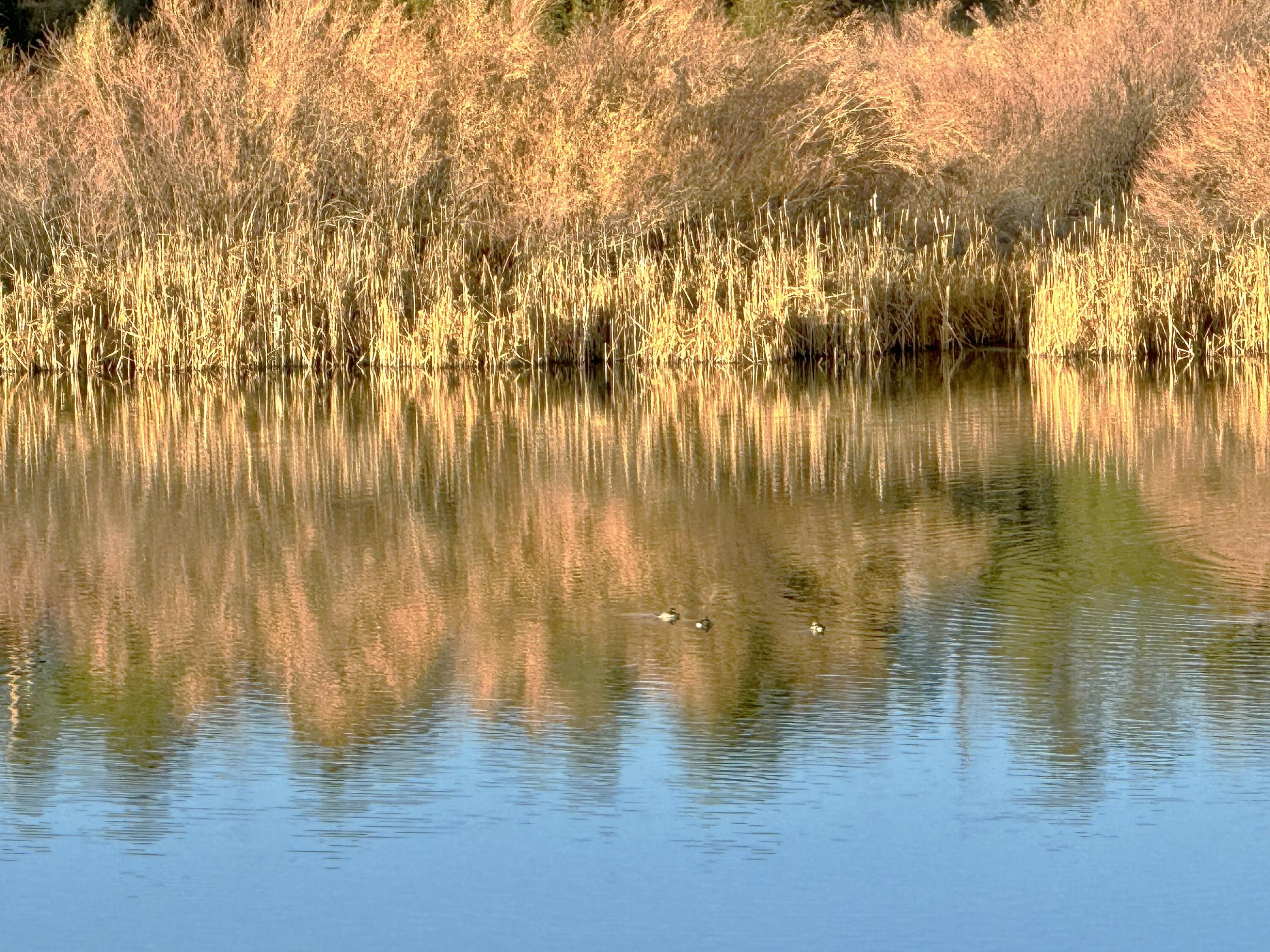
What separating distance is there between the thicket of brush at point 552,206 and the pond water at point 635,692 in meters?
4.32

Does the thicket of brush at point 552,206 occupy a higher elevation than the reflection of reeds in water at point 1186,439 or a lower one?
higher

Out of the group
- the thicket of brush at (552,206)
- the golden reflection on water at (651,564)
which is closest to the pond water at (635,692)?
the golden reflection on water at (651,564)

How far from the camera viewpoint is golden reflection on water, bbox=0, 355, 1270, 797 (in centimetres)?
581

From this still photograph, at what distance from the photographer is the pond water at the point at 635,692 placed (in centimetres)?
439

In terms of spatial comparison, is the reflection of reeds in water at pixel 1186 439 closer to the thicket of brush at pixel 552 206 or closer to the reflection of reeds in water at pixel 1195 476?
the reflection of reeds in water at pixel 1195 476

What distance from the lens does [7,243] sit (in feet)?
54.2

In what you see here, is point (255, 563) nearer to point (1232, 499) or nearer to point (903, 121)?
point (1232, 499)

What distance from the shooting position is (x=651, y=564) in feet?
25.7

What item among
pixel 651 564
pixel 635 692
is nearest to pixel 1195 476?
pixel 651 564

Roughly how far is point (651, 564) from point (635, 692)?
76.1 inches

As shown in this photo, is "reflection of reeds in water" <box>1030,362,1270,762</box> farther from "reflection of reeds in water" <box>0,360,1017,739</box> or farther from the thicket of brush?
the thicket of brush

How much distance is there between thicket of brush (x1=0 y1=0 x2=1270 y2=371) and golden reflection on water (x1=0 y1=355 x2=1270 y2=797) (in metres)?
2.16

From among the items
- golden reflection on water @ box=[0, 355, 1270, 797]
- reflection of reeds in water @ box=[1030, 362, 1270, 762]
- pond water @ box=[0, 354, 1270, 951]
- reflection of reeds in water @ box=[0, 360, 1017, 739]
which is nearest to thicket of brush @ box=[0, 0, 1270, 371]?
reflection of reeds in water @ box=[1030, 362, 1270, 762]

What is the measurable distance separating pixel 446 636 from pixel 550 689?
81 centimetres
